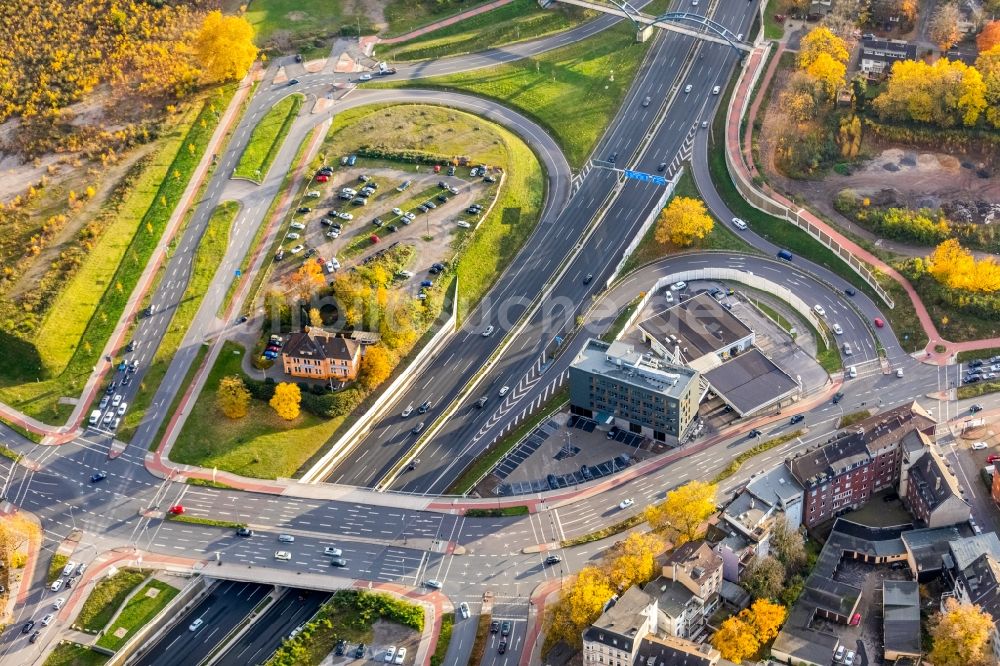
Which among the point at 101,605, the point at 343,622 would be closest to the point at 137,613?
the point at 101,605

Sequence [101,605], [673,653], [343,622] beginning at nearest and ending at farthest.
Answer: [673,653] → [343,622] → [101,605]

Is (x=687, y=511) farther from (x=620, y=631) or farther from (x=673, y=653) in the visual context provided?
(x=673, y=653)

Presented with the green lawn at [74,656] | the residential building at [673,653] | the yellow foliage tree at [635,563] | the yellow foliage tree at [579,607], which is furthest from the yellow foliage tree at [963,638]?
the green lawn at [74,656]

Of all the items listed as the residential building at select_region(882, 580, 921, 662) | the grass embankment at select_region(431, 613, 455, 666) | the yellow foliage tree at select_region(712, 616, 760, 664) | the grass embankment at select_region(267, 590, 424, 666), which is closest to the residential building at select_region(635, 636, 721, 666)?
the yellow foliage tree at select_region(712, 616, 760, 664)

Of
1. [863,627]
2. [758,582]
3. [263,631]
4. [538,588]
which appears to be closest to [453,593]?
[538,588]

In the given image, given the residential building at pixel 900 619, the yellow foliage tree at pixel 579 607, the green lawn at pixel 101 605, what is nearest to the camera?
the yellow foliage tree at pixel 579 607

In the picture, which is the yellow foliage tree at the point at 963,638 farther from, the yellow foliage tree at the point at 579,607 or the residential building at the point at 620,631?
the yellow foliage tree at the point at 579,607

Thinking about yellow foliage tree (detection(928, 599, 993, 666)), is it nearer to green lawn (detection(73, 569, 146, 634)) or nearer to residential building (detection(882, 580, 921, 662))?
residential building (detection(882, 580, 921, 662))
